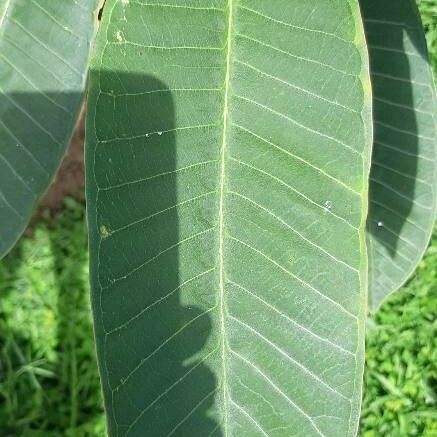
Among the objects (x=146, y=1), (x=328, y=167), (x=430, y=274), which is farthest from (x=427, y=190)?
(x=430, y=274)

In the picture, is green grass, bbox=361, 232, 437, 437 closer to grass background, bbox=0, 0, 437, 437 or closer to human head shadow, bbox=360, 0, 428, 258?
grass background, bbox=0, 0, 437, 437

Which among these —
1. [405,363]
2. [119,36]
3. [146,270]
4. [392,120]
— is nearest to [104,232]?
[146,270]

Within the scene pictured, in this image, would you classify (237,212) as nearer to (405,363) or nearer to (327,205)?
(327,205)

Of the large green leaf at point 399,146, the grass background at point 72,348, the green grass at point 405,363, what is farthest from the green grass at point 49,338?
the large green leaf at point 399,146

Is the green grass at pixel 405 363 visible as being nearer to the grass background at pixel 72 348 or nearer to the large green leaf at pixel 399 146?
the grass background at pixel 72 348

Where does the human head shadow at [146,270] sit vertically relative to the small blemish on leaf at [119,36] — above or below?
below

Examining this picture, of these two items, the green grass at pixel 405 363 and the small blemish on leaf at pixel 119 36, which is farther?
the green grass at pixel 405 363

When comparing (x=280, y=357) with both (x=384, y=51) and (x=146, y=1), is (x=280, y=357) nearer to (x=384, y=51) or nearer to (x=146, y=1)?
(x=146, y=1)

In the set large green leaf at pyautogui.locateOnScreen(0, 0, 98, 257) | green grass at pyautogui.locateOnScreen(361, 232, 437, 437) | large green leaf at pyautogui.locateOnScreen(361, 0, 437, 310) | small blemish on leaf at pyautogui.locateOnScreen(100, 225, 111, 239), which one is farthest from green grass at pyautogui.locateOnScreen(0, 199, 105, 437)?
small blemish on leaf at pyautogui.locateOnScreen(100, 225, 111, 239)
